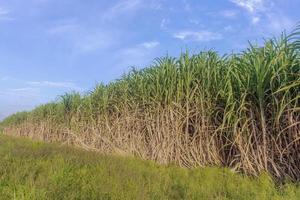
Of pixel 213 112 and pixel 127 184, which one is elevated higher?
pixel 213 112

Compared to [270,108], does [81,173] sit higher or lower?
lower

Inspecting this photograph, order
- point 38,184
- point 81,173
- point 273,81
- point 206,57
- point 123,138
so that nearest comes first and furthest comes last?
A: point 38,184 → point 81,173 → point 273,81 → point 206,57 → point 123,138

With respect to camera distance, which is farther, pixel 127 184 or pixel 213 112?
pixel 213 112

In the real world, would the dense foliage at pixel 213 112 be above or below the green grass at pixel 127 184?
above

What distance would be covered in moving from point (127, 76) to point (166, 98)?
127 inches

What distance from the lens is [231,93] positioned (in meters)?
7.50

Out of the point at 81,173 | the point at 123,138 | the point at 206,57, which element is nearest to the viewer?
the point at 81,173

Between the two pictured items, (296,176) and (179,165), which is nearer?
(296,176)

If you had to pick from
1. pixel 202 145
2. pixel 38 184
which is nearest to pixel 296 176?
pixel 202 145

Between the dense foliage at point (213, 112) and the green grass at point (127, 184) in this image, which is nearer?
the green grass at point (127, 184)

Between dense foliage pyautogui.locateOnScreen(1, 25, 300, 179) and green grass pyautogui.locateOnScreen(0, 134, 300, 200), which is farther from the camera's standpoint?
dense foliage pyautogui.locateOnScreen(1, 25, 300, 179)

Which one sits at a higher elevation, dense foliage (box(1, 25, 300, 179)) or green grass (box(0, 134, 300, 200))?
dense foliage (box(1, 25, 300, 179))

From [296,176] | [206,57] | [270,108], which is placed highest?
[206,57]

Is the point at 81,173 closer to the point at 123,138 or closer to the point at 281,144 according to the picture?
the point at 281,144
